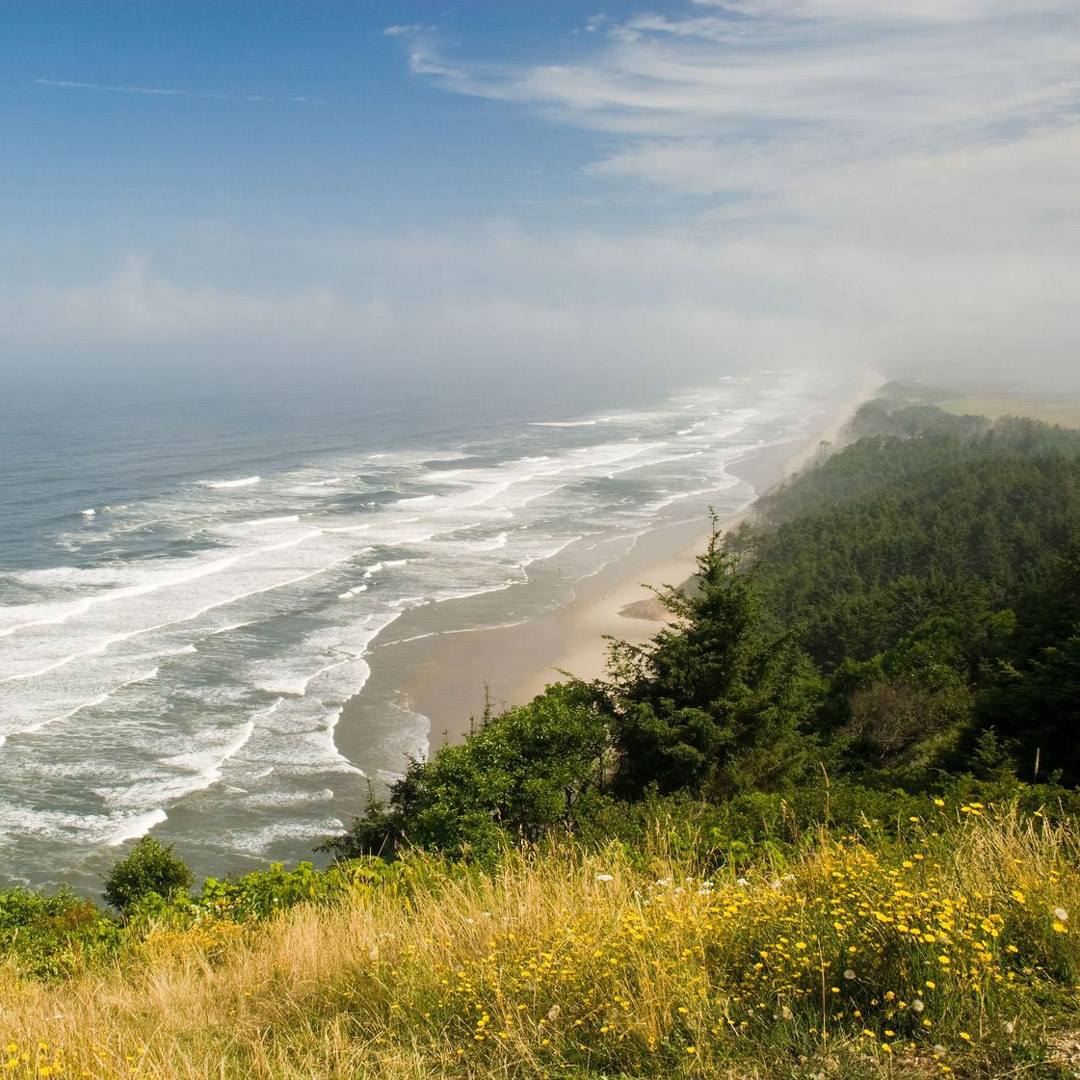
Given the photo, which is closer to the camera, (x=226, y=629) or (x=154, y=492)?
(x=226, y=629)

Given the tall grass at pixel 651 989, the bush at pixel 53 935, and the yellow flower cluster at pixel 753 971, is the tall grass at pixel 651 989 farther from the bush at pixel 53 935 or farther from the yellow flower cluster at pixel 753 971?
the bush at pixel 53 935

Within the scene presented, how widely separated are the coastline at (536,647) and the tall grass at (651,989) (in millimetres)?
21309

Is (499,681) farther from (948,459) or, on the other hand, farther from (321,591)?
(948,459)

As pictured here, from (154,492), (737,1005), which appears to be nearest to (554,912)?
(737,1005)

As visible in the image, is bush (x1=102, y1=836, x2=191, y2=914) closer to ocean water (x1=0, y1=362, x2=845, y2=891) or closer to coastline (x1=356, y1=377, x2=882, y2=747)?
ocean water (x1=0, y1=362, x2=845, y2=891)

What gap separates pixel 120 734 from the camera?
31.9m

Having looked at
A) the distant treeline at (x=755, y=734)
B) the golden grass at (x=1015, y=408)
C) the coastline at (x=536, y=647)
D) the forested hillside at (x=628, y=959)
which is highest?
the golden grass at (x=1015, y=408)

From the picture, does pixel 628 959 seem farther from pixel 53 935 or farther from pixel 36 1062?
pixel 53 935

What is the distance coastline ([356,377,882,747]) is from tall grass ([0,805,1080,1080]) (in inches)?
839

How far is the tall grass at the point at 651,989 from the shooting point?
4.11 m

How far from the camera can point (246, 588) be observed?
47688mm

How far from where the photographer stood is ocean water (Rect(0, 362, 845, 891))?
92.2 ft

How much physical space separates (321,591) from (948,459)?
67604 mm

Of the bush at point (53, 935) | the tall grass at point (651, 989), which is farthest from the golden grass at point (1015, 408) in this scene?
the tall grass at point (651, 989)
